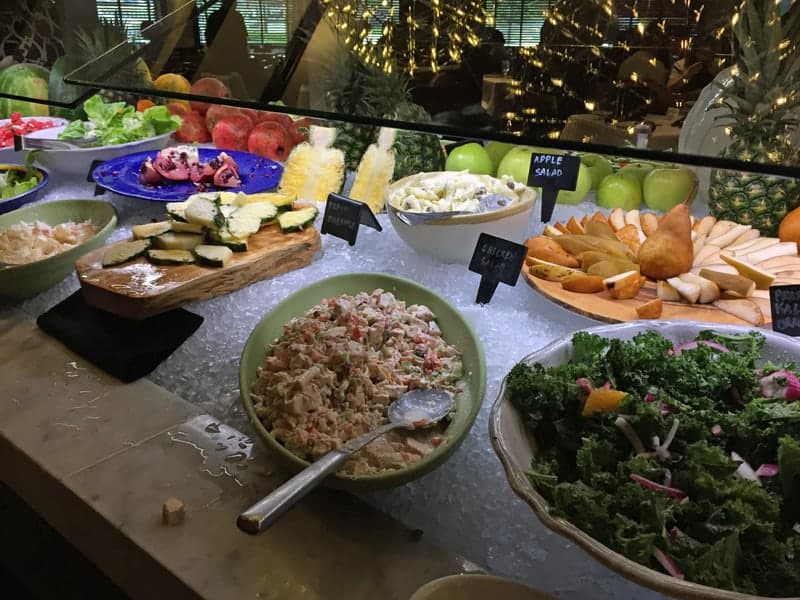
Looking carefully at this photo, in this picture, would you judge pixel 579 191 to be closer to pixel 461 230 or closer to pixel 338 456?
pixel 461 230

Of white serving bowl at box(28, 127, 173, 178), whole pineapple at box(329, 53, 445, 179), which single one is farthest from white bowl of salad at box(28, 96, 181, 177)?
whole pineapple at box(329, 53, 445, 179)

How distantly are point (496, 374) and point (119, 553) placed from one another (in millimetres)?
646

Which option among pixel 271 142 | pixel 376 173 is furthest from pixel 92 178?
pixel 376 173

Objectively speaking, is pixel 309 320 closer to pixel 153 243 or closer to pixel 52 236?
pixel 153 243

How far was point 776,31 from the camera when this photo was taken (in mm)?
1041

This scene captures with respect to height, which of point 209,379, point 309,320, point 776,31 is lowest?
point 209,379

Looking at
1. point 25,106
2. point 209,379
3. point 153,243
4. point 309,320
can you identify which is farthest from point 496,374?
point 25,106

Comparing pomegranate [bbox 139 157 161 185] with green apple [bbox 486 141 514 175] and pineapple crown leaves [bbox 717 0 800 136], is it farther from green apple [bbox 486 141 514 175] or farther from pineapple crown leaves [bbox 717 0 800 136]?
pineapple crown leaves [bbox 717 0 800 136]

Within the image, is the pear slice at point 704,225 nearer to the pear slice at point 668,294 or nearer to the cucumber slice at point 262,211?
the pear slice at point 668,294

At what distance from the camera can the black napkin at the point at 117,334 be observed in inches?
48.6

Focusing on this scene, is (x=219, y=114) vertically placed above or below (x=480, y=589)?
above

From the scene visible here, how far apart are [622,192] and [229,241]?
1036mm

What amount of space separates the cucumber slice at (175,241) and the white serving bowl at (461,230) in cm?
→ 47

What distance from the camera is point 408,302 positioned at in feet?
4.18
